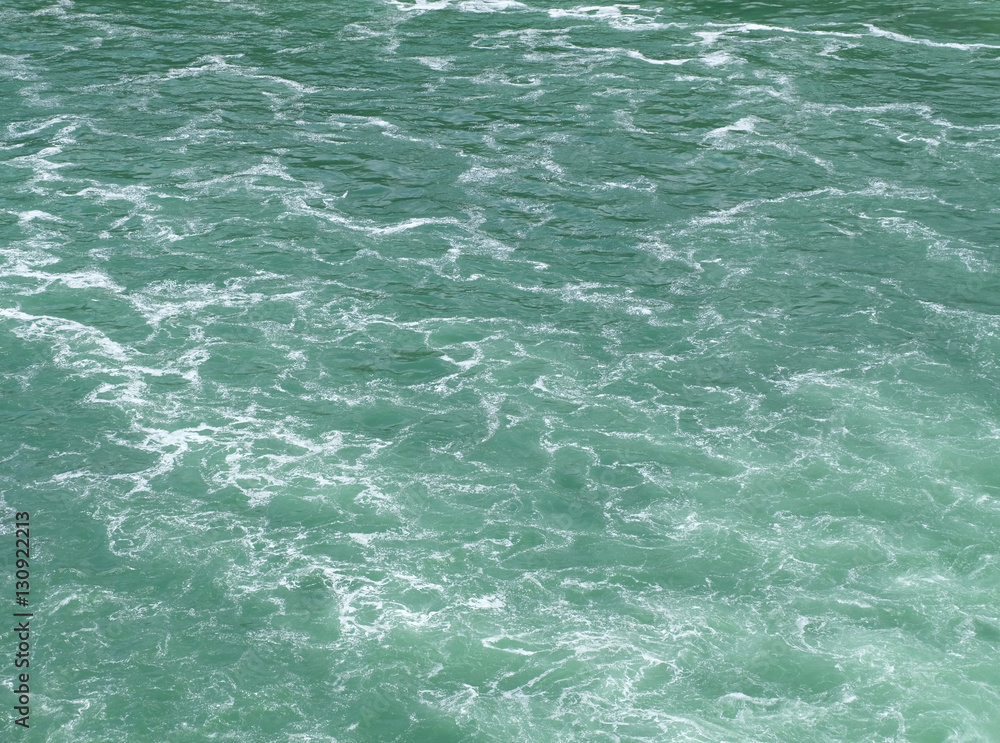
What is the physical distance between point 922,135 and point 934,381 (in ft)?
72.5

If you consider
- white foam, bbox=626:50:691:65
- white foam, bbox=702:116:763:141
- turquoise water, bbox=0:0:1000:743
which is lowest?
turquoise water, bbox=0:0:1000:743

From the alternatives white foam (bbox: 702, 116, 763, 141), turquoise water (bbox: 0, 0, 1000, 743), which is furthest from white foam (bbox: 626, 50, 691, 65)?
white foam (bbox: 702, 116, 763, 141)

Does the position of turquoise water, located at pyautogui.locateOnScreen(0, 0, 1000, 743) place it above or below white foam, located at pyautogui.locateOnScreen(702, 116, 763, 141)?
below

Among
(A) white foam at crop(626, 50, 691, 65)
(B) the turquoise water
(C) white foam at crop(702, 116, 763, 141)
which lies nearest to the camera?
(B) the turquoise water

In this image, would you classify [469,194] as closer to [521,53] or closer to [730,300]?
[730,300]

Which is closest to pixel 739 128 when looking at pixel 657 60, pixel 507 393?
pixel 657 60

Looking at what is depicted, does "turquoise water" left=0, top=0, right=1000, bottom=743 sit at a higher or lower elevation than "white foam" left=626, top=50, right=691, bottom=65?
lower

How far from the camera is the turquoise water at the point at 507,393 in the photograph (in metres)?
32.9

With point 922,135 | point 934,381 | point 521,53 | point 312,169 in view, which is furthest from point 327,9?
point 934,381

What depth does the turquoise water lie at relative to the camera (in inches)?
1297

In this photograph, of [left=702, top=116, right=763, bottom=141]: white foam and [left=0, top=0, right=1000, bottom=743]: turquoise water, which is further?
[left=702, top=116, right=763, bottom=141]: white foam

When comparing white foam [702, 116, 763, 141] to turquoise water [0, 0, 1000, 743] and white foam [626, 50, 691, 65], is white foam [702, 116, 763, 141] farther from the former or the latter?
white foam [626, 50, 691, 65]

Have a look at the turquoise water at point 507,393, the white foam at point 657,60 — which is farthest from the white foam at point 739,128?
the white foam at point 657,60

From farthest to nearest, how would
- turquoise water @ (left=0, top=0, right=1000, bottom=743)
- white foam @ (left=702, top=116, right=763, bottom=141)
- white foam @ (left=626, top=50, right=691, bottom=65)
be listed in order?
1. white foam @ (left=626, top=50, right=691, bottom=65)
2. white foam @ (left=702, top=116, right=763, bottom=141)
3. turquoise water @ (left=0, top=0, right=1000, bottom=743)
